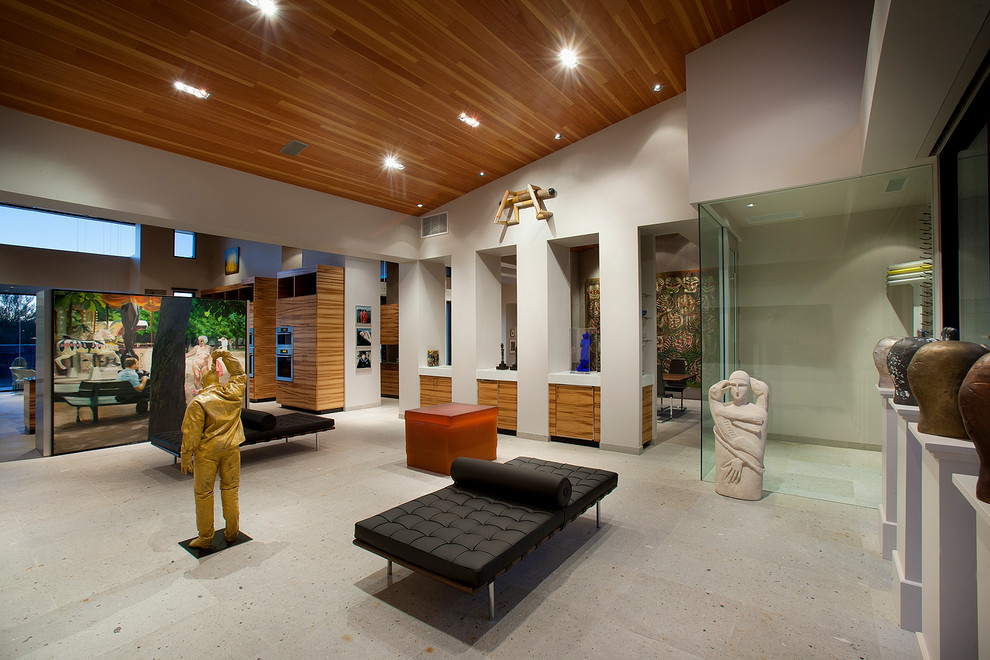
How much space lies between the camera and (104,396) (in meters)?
6.23

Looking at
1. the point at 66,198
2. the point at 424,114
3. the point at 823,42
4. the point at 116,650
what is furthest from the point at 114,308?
the point at 823,42

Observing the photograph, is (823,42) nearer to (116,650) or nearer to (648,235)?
(648,235)

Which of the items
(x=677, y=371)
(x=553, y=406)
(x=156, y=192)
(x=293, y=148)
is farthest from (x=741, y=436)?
(x=156, y=192)

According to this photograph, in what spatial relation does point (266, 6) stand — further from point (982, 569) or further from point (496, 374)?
point (496, 374)

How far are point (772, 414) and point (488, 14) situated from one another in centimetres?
458

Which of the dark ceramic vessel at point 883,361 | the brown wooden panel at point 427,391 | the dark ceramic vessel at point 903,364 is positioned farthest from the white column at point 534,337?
the dark ceramic vessel at point 903,364

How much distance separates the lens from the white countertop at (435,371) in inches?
313

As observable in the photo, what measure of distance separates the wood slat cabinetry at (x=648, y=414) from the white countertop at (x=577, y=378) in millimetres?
646

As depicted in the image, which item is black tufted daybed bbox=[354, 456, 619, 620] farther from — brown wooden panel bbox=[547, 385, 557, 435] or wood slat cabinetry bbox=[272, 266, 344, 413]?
wood slat cabinetry bbox=[272, 266, 344, 413]

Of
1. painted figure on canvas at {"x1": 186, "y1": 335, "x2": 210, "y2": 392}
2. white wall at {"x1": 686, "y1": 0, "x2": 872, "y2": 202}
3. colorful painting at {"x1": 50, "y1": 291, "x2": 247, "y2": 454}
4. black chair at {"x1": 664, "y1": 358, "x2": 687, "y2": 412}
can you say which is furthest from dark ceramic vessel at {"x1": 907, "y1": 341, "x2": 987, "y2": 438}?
painted figure on canvas at {"x1": 186, "y1": 335, "x2": 210, "y2": 392}

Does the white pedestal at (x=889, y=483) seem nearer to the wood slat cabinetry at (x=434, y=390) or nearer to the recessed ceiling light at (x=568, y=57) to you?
the recessed ceiling light at (x=568, y=57)

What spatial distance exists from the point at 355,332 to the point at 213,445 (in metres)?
6.22

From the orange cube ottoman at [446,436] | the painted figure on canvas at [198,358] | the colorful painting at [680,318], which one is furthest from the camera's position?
the colorful painting at [680,318]

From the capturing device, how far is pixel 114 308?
6.34m
